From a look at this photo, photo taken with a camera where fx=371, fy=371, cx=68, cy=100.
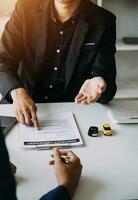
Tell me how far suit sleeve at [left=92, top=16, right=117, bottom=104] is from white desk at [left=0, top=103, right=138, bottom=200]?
1.18 feet

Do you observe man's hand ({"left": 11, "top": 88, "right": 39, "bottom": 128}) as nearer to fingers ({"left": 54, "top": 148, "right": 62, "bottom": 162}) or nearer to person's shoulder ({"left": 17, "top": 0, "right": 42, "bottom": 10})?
fingers ({"left": 54, "top": 148, "right": 62, "bottom": 162})

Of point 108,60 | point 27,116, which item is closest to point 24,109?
point 27,116

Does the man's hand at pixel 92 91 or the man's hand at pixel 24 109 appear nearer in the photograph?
the man's hand at pixel 24 109

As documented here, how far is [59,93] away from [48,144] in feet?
2.23

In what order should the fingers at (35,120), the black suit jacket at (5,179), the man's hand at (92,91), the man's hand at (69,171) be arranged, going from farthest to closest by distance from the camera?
the man's hand at (92,91) < the fingers at (35,120) < the man's hand at (69,171) < the black suit jacket at (5,179)

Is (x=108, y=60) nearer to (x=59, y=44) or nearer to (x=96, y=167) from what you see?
(x=59, y=44)

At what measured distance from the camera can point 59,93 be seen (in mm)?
1908

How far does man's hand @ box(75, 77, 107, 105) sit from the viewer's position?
153 centimetres

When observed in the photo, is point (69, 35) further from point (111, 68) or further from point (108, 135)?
point (108, 135)

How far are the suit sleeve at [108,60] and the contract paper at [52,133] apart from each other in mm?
365

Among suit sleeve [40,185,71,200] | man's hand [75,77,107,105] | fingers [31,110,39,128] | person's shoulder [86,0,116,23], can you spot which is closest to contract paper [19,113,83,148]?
fingers [31,110,39,128]

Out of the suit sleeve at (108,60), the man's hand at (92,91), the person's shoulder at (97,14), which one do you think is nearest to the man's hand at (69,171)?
the man's hand at (92,91)

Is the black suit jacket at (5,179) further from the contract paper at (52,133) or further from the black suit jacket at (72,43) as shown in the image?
the black suit jacket at (72,43)

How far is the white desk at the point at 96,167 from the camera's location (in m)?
1.02
